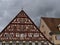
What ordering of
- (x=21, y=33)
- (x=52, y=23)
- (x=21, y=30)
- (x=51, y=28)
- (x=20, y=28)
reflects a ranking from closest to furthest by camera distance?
(x=21, y=33), (x=21, y=30), (x=20, y=28), (x=51, y=28), (x=52, y=23)

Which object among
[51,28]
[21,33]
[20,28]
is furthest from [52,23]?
[21,33]

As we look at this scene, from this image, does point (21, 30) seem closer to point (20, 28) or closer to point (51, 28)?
point (20, 28)

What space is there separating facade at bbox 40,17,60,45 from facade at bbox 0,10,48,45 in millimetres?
2694

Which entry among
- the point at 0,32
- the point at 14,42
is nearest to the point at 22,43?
the point at 14,42

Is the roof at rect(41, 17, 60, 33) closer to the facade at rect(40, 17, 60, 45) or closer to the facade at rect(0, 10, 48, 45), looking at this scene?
the facade at rect(40, 17, 60, 45)

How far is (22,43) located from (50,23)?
886 centimetres

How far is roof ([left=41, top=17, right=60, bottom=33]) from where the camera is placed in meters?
50.6

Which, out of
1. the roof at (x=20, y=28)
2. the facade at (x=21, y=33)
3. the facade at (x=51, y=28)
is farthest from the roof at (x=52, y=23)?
the facade at (x=21, y=33)

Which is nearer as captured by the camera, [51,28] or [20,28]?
[20,28]

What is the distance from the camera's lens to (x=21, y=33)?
47156mm

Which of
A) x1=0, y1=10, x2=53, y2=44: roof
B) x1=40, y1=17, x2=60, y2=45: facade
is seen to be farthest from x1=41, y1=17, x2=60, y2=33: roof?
x1=0, y1=10, x2=53, y2=44: roof

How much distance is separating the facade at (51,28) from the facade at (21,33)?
269 centimetres

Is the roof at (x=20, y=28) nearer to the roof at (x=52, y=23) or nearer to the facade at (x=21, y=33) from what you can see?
the facade at (x=21, y=33)

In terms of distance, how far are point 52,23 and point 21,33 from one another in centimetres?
849
